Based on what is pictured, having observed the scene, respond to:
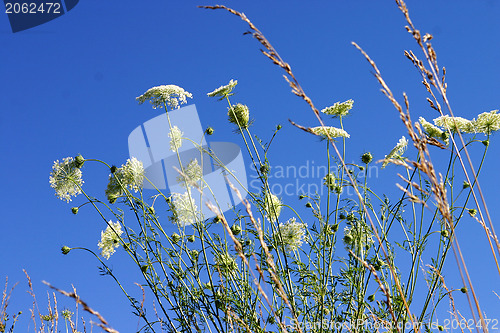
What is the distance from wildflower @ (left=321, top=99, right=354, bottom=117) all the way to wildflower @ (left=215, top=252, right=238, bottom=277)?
1250mm

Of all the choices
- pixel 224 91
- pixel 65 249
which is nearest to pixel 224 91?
pixel 224 91

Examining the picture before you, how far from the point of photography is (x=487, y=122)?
131 inches

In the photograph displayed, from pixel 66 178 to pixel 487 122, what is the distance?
3.11 meters

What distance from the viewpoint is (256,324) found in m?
3.09

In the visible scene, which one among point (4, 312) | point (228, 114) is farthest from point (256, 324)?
point (4, 312)

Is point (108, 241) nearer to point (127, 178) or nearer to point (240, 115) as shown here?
point (127, 178)

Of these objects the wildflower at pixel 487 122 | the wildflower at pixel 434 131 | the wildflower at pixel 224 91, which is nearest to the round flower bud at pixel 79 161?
the wildflower at pixel 224 91

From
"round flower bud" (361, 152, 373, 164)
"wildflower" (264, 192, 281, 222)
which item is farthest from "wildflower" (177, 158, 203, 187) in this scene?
"round flower bud" (361, 152, 373, 164)

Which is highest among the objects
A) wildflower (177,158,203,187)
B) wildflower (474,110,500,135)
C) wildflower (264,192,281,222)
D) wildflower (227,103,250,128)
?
wildflower (227,103,250,128)

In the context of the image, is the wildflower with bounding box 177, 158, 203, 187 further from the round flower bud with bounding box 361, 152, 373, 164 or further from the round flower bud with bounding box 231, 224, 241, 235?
the round flower bud with bounding box 361, 152, 373, 164

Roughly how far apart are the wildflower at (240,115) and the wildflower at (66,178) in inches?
49.7

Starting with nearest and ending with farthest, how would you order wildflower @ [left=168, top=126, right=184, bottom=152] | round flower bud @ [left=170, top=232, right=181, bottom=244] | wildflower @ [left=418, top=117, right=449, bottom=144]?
Answer: wildflower @ [left=418, top=117, right=449, bottom=144] < round flower bud @ [left=170, top=232, right=181, bottom=244] < wildflower @ [left=168, top=126, right=184, bottom=152]

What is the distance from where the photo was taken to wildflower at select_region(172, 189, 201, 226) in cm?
358

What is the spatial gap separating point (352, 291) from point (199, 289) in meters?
1.01
